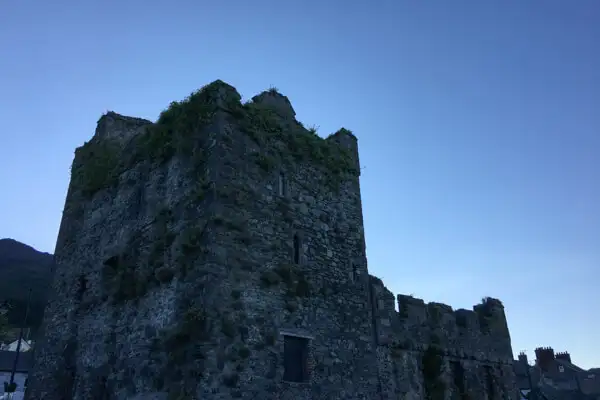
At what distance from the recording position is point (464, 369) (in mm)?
17344

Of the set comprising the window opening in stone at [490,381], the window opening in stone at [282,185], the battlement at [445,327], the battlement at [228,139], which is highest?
A: the battlement at [228,139]

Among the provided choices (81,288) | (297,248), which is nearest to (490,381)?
(297,248)

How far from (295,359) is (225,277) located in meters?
2.54

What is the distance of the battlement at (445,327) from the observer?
15.2 m

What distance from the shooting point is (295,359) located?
36.4 ft

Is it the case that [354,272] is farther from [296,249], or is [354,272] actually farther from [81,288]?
[81,288]

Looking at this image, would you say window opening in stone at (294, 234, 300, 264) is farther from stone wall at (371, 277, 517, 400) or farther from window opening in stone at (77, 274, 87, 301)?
window opening in stone at (77, 274, 87, 301)

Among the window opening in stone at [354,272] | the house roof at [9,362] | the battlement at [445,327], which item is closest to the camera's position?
the window opening in stone at [354,272]

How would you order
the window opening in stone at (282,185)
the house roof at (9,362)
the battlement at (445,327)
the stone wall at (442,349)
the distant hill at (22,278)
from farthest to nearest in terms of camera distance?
the distant hill at (22,278), the house roof at (9,362), the battlement at (445,327), the stone wall at (442,349), the window opening in stone at (282,185)

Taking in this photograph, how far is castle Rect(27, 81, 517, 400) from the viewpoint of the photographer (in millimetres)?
10219

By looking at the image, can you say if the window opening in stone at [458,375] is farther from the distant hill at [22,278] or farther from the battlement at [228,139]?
the distant hill at [22,278]

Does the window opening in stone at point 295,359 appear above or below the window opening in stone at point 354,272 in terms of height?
below

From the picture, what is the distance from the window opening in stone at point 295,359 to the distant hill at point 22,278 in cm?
5217

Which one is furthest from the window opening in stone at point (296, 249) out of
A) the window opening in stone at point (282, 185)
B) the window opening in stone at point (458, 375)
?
the window opening in stone at point (458, 375)
